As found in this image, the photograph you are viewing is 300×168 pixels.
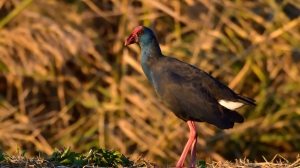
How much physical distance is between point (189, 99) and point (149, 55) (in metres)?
0.52

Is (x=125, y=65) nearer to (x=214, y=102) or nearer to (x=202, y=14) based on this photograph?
(x=202, y=14)

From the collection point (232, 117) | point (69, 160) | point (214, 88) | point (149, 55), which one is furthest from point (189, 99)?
point (69, 160)

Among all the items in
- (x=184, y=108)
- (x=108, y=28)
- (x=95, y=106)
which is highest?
(x=108, y=28)

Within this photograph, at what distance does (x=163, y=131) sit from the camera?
24.9 ft

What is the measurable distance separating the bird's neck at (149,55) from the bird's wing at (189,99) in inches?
8.9

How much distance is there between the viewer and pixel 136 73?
7.91 meters

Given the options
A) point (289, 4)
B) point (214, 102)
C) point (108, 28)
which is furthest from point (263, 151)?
point (214, 102)

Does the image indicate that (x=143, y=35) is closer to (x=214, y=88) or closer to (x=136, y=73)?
(x=214, y=88)

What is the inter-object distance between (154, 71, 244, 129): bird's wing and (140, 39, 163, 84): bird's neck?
22cm

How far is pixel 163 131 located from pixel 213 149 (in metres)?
0.67

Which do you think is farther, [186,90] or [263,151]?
[263,151]

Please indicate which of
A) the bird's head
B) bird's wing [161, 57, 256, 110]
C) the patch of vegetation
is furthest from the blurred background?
the patch of vegetation

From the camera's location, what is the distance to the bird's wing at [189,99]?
4719 mm

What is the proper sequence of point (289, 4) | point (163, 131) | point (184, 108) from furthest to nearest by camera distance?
point (289, 4) < point (163, 131) < point (184, 108)
